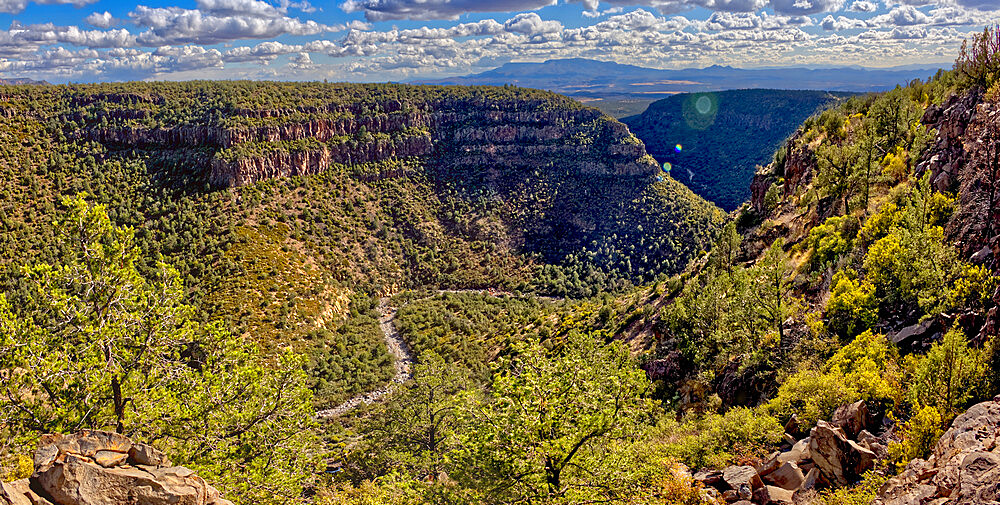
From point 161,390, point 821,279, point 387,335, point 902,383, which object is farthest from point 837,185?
point 387,335

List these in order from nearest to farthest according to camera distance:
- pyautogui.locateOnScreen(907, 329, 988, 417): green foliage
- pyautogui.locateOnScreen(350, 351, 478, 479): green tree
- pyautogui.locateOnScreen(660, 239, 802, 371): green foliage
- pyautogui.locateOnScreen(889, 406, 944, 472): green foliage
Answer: pyautogui.locateOnScreen(889, 406, 944, 472): green foliage, pyautogui.locateOnScreen(907, 329, 988, 417): green foliage, pyautogui.locateOnScreen(660, 239, 802, 371): green foliage, pyautogui.locateOnScreen(350, 351, 478, 479): green tree

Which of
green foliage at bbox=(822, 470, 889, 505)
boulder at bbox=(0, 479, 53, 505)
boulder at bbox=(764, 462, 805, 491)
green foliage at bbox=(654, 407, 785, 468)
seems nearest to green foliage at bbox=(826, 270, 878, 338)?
green foliage at bbox=(654, 407, 785, 468)

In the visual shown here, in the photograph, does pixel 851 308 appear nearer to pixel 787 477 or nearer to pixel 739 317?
pixel 739 317

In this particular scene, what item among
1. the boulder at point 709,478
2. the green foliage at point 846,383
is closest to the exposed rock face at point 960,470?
the green foliage at point 846,383

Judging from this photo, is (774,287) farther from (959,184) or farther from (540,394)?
(540,394)

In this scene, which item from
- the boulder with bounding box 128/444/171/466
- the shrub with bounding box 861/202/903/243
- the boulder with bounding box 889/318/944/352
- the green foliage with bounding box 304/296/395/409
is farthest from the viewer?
the green foliage with bounding box 304/296/395/409

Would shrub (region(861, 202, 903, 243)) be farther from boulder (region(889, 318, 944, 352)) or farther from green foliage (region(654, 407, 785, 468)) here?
green foliage (region(654, 407, 785, 468))
